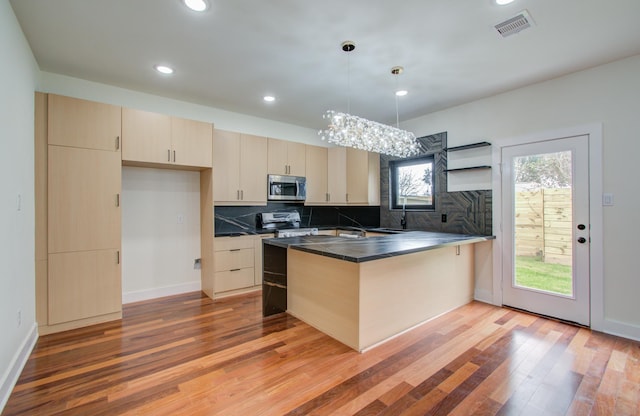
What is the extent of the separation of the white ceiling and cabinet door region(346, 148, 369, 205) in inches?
54.6

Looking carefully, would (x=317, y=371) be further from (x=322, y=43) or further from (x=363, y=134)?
(x=322, y=43)

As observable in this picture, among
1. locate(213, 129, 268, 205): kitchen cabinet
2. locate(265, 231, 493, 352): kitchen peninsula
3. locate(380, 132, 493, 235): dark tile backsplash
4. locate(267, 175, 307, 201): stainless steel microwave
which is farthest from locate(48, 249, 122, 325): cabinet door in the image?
locate(380, 132, 493, 235): dark tile backsplash

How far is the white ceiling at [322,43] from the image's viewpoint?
2.08 metres

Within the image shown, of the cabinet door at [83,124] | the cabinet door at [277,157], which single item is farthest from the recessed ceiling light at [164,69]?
the cabinet door at [277,157]

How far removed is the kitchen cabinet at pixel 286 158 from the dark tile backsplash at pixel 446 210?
5.81ft

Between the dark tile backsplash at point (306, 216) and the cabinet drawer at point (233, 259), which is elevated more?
the dark tile backsplash at point (306, 216)

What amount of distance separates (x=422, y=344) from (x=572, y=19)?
2846mm

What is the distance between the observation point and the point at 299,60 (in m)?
2.80

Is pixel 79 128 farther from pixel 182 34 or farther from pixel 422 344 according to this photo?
pixel 422 344

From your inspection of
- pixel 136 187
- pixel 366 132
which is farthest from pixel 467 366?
pixel 136 187

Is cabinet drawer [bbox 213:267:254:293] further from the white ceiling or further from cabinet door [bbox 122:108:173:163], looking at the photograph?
the white ceiling

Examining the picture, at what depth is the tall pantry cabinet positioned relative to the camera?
2.78m

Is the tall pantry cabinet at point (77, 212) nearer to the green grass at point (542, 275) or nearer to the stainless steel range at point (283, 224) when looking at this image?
the stainless steel range at point (283, 224)

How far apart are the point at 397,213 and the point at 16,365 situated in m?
4.55
